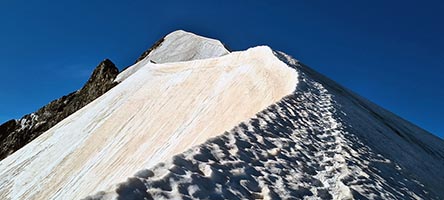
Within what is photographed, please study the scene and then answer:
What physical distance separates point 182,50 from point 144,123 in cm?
2762

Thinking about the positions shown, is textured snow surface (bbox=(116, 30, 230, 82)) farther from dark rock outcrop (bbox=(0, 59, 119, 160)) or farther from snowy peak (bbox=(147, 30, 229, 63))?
dark rock outcrop (bbox=(0, 59, 119, 160))

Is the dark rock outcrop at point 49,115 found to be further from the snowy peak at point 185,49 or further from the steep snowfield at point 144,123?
the steep snowfield at point 144,123

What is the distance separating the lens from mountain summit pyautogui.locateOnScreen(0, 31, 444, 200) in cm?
569

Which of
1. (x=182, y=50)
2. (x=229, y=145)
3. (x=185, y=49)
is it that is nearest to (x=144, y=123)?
(x=229, y=145)

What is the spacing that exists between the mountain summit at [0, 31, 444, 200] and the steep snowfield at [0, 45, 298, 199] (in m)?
0.09

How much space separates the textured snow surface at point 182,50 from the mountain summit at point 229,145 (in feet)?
43.7

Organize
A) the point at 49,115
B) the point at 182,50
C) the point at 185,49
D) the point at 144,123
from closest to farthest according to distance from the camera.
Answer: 1. the point at 144,123
2. the point at 49,115
3. the point at 185,49
4. the point at 182,50

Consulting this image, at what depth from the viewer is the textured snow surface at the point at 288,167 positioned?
5074mm

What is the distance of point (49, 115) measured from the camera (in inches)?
1799

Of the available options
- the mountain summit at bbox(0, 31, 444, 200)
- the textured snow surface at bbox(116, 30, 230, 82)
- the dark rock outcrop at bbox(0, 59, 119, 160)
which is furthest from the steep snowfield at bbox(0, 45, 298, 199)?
the dark rock outcrop at bbox(0, 59, 119, 160)

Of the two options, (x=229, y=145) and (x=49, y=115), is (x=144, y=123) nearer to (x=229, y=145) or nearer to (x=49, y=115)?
(x=229, y=145)

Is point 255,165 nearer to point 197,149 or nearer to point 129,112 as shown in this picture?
point 197,149

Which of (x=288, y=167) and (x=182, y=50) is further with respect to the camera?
(x=182, y=50)

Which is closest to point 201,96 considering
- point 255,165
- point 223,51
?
point 255,165
